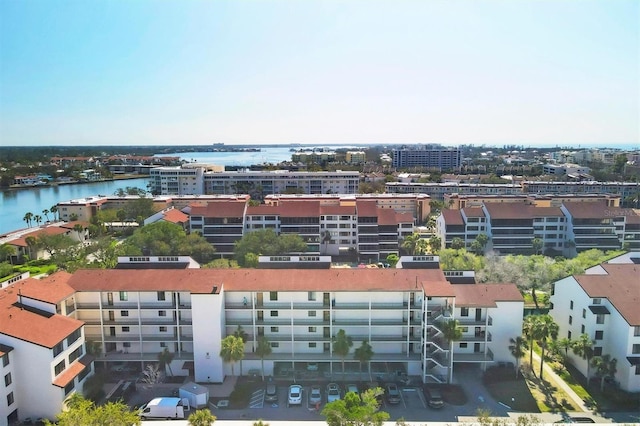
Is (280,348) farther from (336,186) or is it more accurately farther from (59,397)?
(336,186)

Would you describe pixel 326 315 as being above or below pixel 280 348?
above

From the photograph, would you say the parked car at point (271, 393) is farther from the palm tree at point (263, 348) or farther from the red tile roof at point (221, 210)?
the red tile roof at point (221, 210)

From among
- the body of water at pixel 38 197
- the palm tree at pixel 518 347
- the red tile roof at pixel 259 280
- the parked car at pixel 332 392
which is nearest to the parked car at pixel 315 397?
the parked car at pixel 332 392

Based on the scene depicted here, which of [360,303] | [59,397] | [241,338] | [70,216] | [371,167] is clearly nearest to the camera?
[59,397]

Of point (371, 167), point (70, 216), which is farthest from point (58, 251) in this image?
point (371, 167)

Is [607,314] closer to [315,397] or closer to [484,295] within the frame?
[484,295]

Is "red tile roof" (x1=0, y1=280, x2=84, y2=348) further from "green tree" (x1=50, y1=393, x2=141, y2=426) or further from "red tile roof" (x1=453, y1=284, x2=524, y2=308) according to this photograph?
"red tile roof" (x1=453, y1=284, x2=524, y2=308)
